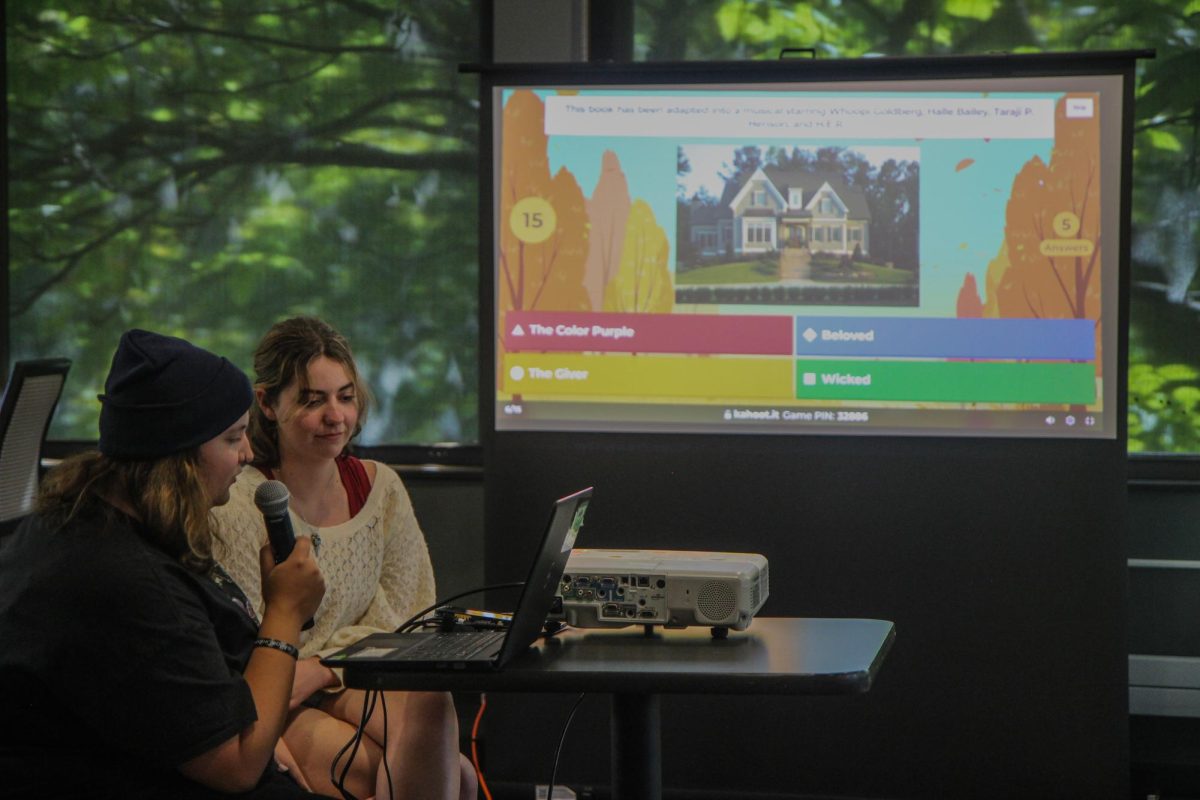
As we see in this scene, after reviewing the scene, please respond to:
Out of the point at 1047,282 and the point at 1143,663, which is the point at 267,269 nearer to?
the point at 1047,282

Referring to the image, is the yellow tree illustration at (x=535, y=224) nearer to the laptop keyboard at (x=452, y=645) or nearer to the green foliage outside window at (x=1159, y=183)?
the green foliage outside window at (x=1159, y=183)

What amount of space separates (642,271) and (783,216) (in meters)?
0.38

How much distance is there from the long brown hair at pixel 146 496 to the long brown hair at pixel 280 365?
2.94 feet

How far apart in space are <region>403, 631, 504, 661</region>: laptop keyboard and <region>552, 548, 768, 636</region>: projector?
0.41 feet

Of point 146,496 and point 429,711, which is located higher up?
point 146,496

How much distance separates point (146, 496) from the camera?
173cm

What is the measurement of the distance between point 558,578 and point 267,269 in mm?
2686

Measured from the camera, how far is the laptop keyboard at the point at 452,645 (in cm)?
176

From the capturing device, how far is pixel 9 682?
1.63 meters

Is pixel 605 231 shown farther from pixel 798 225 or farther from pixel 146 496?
pixel 146 496

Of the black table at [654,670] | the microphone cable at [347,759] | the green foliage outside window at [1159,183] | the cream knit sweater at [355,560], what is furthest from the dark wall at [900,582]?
the black table at [654,670]

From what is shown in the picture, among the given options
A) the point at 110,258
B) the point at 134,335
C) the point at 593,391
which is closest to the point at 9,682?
the point at 134,335

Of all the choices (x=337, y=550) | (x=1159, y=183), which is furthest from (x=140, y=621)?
(x=1159, y=183)

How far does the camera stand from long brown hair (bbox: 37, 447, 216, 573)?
67.8 inches
